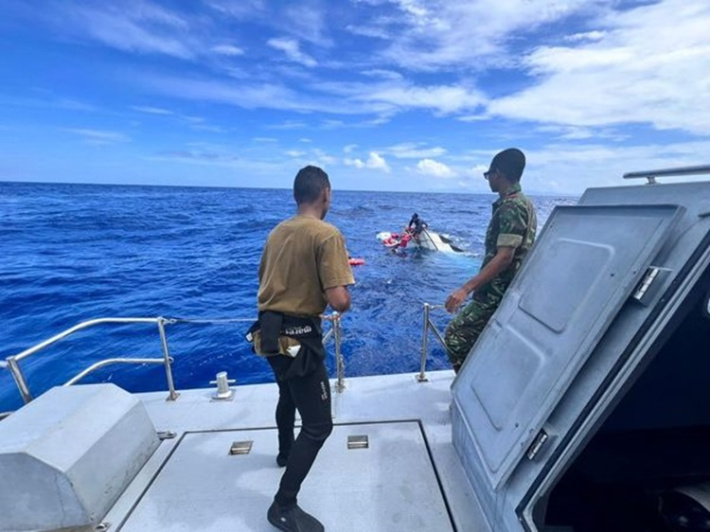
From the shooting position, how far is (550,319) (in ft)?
6.82

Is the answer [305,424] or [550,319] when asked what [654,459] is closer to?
[550,319]

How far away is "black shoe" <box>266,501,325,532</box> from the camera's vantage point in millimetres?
2344

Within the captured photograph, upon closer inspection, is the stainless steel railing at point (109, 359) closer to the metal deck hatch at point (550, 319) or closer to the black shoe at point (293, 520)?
the black shoe at point (293, 520)

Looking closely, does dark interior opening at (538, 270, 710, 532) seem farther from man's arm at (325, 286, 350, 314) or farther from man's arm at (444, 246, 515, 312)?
man's arm at (325, 286, 350, 314)

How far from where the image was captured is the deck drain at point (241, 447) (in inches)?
125

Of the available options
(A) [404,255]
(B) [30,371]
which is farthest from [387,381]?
(A) [404,255]

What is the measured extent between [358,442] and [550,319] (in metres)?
1.98

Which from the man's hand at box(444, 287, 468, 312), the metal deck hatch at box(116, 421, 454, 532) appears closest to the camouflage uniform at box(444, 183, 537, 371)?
the man's hand at box(444, 287, 468, 312)

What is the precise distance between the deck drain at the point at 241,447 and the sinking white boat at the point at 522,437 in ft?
0.06

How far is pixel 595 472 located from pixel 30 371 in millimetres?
10185

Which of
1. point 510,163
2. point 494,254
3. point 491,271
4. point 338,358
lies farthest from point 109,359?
point 510,163

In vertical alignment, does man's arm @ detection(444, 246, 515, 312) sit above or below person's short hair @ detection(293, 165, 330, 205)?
below

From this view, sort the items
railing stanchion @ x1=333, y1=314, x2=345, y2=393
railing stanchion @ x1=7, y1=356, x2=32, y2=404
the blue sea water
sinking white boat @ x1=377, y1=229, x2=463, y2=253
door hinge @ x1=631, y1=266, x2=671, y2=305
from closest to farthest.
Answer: door hinge @ x1=631, y1=266, x2=671, y2=305 < railing stanchion @ x1=7, y1=356, x2=32, y2=404 < railing stanchion @ x1=333, y1=314, x2=345, y2=393 < the blue sea water < sinking white boat @ x1=377, y1=229, x2=463, y2=253

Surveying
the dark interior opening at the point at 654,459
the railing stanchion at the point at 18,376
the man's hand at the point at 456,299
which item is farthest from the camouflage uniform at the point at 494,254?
the railing stanchion at the point at 18,376
